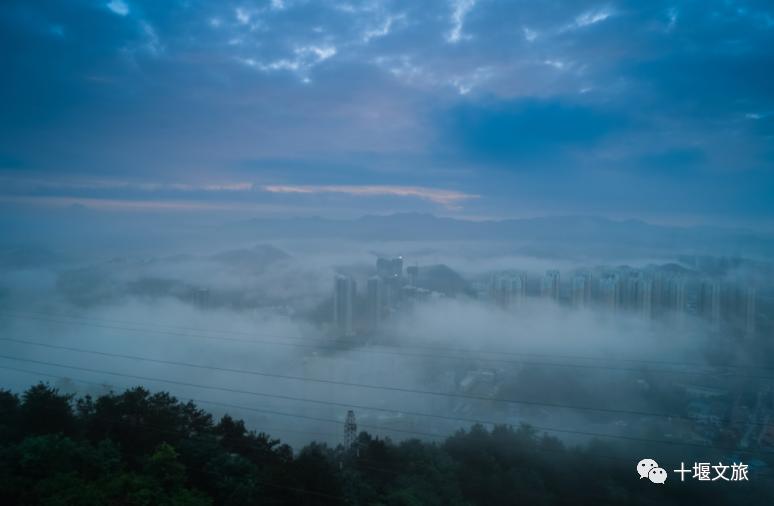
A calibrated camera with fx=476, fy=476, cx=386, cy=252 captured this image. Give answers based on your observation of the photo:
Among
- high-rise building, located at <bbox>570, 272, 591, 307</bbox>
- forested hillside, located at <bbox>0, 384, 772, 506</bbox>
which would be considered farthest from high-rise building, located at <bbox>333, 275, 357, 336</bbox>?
high-rise building, located at <bbox>570, 272, 591, 307</bbox>

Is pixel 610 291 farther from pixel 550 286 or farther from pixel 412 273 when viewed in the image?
pixel 412 273

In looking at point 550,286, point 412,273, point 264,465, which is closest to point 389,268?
point 412,273

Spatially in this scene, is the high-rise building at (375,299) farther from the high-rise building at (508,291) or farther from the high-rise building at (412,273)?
the high-rise building at (508,291)

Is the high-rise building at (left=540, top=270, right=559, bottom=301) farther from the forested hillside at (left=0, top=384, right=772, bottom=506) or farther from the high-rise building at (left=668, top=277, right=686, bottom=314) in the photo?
the forested hillside at (left=0, top=384, right=772, bottom=506)

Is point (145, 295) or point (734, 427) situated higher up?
point (145, 295)

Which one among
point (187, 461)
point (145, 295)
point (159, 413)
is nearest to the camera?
point (187, 461)

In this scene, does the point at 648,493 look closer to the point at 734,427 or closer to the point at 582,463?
the point at 582,463

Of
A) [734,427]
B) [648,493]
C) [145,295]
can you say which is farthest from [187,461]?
[145,295]
